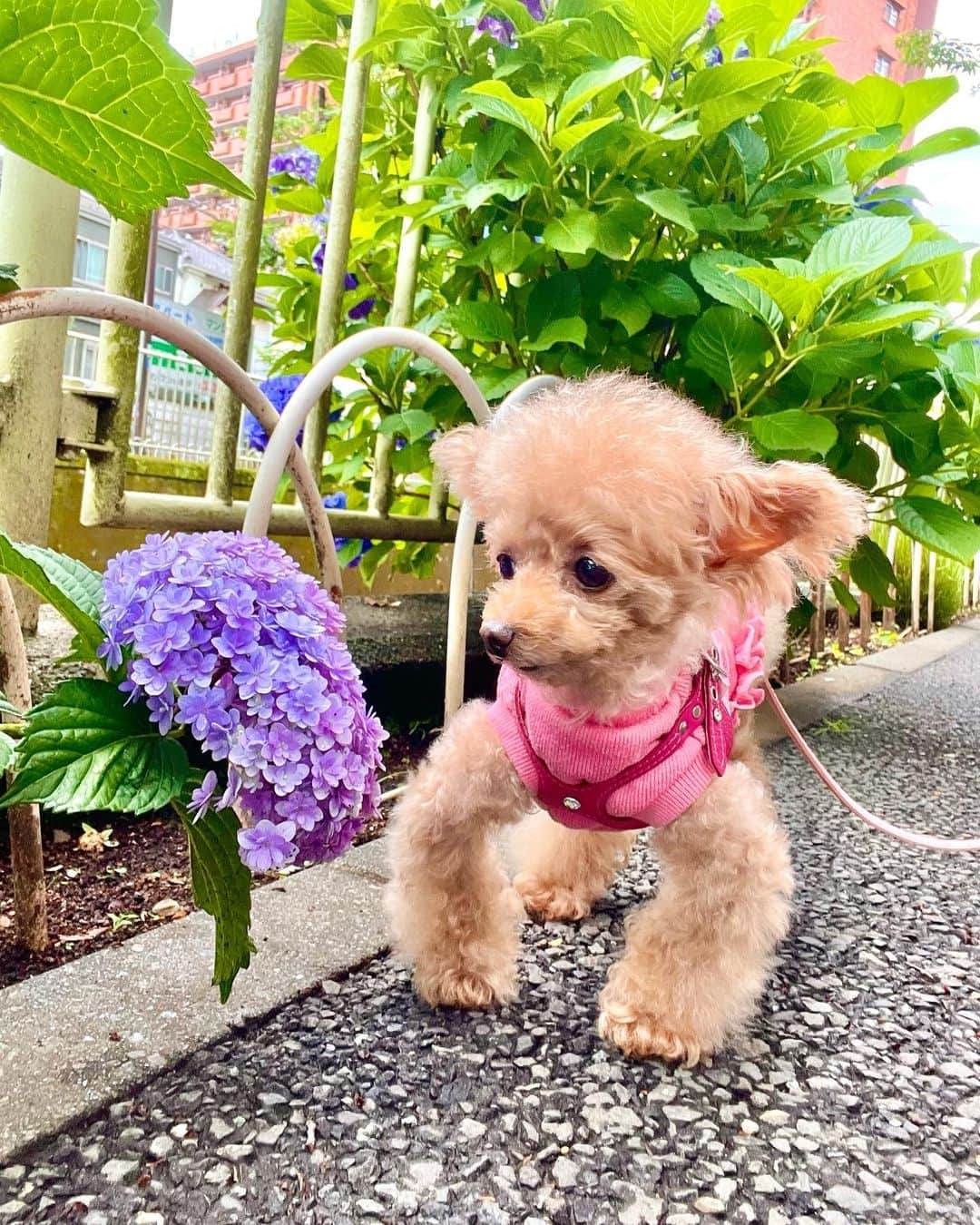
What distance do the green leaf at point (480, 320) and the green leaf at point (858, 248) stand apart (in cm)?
69

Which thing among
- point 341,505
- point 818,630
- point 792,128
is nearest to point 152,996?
point 341,505

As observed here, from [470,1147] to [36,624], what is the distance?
133cm

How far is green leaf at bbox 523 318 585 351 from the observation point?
2.15 meters

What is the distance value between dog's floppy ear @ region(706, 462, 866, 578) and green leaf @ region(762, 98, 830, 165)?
1330 mm

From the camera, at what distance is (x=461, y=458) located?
1378 millimetres

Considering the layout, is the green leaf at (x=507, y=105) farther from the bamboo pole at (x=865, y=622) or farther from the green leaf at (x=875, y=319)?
the bamboo pole at (x=865, y=622)

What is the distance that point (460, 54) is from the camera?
2287 millimetres

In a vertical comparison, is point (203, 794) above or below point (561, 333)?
below

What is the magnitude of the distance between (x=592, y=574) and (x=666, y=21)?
150 centimetres

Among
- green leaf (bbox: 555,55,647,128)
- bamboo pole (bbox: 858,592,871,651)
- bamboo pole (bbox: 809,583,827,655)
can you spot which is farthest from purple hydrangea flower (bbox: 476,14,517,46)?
bamboo pole (bbox: 858,592,871,651)

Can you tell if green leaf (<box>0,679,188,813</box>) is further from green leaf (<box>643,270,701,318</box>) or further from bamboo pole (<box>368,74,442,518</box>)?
green leaf (<box>643,270,701,318</box>)

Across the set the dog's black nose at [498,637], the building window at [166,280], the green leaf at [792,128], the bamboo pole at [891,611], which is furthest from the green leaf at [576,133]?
the building window at [166,280]

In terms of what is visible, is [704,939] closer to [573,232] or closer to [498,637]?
[498,637]

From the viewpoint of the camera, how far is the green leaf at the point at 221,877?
864 mm
